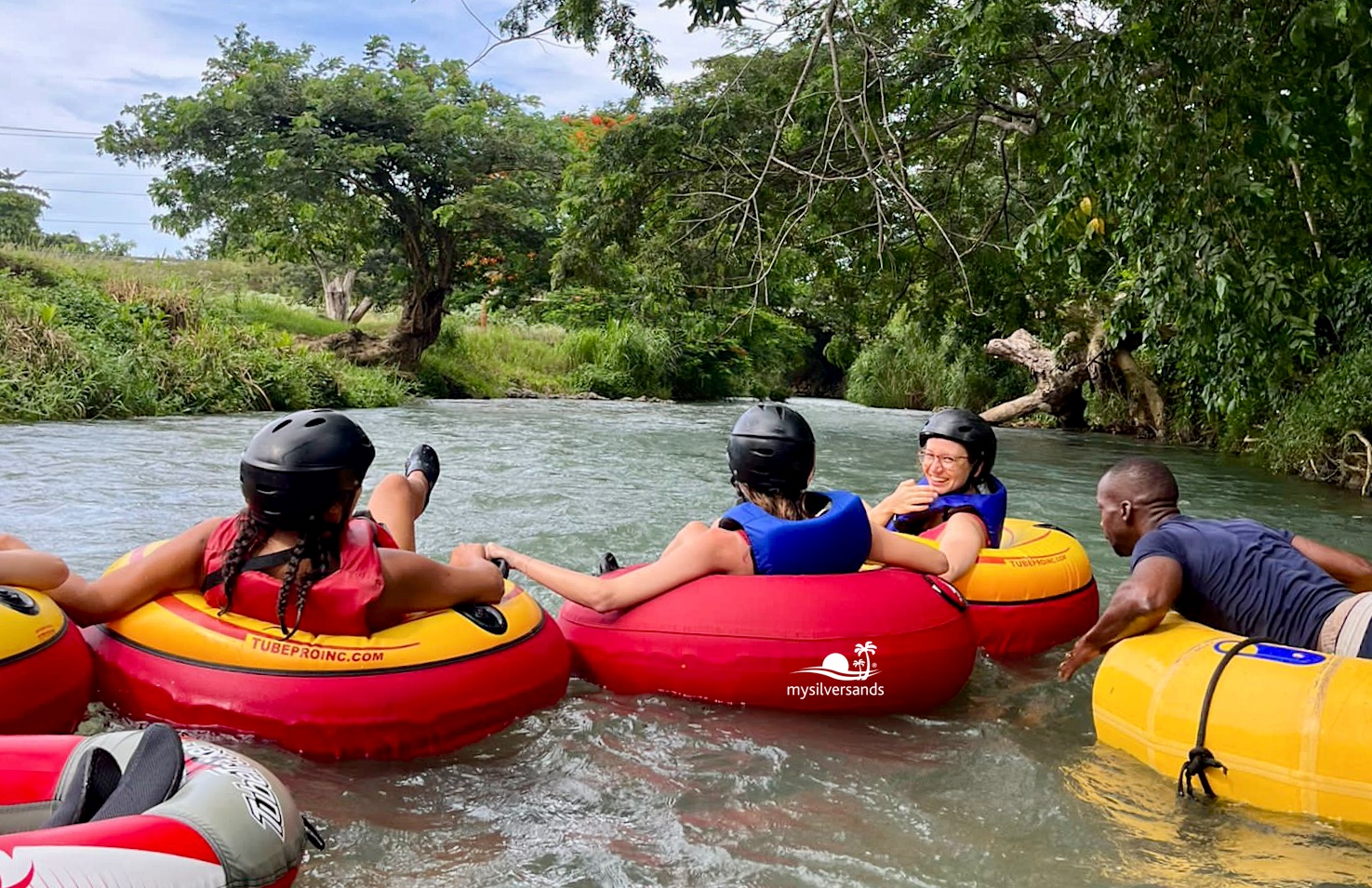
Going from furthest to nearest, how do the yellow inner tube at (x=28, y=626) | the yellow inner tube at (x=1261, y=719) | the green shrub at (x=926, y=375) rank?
the green shrub at (x=926, y=375) → the yellow inner tube at (x=28, y=626) → the yellow inner tube at (x=1261, y=719)

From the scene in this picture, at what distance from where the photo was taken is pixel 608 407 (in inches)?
876

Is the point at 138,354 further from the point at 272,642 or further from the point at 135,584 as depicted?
the point at 272,642

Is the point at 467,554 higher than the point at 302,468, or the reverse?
the point at 302,468

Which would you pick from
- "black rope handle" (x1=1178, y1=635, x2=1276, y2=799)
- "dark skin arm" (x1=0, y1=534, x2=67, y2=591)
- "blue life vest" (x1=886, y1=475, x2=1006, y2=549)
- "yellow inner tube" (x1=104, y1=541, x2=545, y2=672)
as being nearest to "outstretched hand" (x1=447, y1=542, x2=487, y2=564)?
"yellow inner tube" (x1=104, y1=541, x2=545, y2=672)

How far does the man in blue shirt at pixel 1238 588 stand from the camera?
3.52 meters

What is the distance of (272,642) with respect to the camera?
338cm

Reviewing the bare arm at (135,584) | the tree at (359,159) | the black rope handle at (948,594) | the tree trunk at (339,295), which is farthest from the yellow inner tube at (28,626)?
the tree trunk at (339,295)

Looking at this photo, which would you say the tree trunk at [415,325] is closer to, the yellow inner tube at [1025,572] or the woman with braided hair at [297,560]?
the yellow inner tube at [1025,572]

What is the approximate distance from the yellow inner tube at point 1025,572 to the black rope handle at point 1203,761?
1.54 metres

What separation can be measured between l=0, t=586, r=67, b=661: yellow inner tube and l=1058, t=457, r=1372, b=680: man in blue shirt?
3109 mm

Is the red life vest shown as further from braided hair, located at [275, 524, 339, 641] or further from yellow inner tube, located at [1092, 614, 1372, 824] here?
yellow inner tube, located at [1092, 614, 1372, 824]

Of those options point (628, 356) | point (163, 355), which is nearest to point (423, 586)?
point (163, 355)

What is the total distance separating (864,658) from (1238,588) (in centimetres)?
124

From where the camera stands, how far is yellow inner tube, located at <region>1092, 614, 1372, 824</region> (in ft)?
9.62
